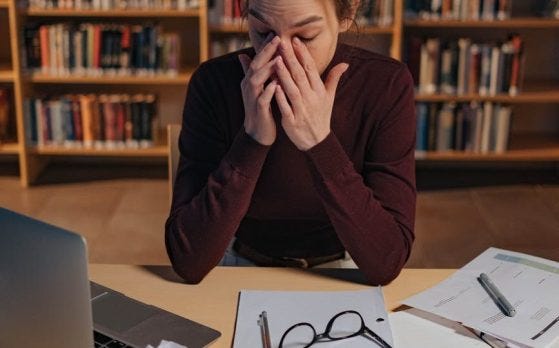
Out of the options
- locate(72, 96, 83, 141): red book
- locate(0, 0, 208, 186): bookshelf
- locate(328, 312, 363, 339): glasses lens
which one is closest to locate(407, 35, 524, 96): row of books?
locate(0, 0, 208, 186): bookshelf

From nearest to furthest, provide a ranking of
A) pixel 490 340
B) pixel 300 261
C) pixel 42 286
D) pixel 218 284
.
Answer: pixel 42 286 < pixel 490 340 < pixel 218 284 < pixel 300 261

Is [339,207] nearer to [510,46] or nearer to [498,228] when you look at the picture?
[498,228]

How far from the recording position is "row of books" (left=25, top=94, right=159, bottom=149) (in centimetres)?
383

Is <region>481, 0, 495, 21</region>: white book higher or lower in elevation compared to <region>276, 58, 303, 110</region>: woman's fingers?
lower

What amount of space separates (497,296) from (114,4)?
9.56 feet

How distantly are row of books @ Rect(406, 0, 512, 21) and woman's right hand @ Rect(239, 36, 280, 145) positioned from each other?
8.13 ft

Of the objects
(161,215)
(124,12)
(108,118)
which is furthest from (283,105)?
(108,118)

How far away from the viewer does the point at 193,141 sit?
1504 millimetres

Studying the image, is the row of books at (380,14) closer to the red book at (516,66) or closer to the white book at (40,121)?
the red book at (516,66)

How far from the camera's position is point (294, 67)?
133 centimetres

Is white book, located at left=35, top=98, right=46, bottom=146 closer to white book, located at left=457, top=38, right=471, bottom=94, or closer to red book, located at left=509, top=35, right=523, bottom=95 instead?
white book, located at left=457, top=38, right=471, bottom=94

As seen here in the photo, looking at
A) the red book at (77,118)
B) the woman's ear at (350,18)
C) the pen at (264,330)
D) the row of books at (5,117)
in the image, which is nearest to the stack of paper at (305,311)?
the pen at (264,330)

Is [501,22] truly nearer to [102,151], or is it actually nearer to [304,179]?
[102,151]

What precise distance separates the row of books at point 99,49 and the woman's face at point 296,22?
96.4 inches
